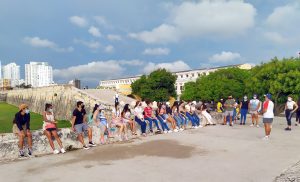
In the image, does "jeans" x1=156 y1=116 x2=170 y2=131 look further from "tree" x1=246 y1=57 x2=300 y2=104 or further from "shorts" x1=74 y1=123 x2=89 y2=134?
"tree" x1=246 y1=57 x2=300 y2=104

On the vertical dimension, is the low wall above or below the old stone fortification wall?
below

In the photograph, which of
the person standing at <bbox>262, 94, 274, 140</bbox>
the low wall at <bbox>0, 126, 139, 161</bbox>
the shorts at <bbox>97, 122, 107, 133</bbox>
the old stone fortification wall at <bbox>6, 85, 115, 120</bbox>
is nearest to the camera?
the low wall at <bbox>0, 126, 139, 161</bbox>

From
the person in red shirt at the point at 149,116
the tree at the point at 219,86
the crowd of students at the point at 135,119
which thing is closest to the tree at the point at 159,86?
the tree at the point at 219,86

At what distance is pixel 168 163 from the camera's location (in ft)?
23.7

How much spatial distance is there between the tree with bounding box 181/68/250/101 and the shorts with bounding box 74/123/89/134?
46.0m

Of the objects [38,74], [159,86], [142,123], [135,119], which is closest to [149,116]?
[142,123]

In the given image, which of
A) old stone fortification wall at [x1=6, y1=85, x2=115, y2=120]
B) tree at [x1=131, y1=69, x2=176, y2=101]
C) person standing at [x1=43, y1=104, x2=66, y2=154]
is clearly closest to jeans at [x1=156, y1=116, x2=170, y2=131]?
person standing at [x1=43, y1=104, x2=66, y2=154]

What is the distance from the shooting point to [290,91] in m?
36.0

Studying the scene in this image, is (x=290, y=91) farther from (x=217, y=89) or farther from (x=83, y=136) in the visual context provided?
(x=83, y=136)

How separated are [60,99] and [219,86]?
32.9 meters

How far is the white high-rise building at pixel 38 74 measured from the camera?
92.0 meters

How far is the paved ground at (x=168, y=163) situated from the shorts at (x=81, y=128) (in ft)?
2.52

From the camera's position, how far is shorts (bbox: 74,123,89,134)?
945 cm

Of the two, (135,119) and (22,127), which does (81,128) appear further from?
(135,119)
